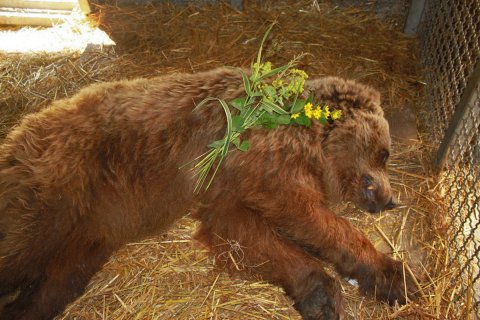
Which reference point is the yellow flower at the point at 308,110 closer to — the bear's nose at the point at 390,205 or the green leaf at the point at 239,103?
the green leaf at the point at 239,103

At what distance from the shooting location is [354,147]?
3.90m

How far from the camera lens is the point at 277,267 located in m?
3.68

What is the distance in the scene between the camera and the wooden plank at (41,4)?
6.77m

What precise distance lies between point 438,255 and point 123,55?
4088 millimetres

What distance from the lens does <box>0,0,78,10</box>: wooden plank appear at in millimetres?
6770

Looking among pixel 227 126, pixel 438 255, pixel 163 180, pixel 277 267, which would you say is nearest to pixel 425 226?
pixel 438 255

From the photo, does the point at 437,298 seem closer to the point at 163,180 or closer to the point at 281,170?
the point at 281,170

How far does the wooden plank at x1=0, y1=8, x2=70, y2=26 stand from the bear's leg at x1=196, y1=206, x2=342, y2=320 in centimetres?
432

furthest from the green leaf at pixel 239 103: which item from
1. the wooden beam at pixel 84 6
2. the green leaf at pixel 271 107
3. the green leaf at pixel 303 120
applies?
the wooden beam at pixel 84 6

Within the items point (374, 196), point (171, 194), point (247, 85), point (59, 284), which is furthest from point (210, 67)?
point (59, 284)

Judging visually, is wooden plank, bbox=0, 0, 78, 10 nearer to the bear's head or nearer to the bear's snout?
the bear's head

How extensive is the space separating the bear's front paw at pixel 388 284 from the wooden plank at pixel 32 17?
17.2ft

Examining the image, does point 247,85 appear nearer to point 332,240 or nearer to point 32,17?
point 332,240

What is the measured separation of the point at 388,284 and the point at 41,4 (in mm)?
5813
